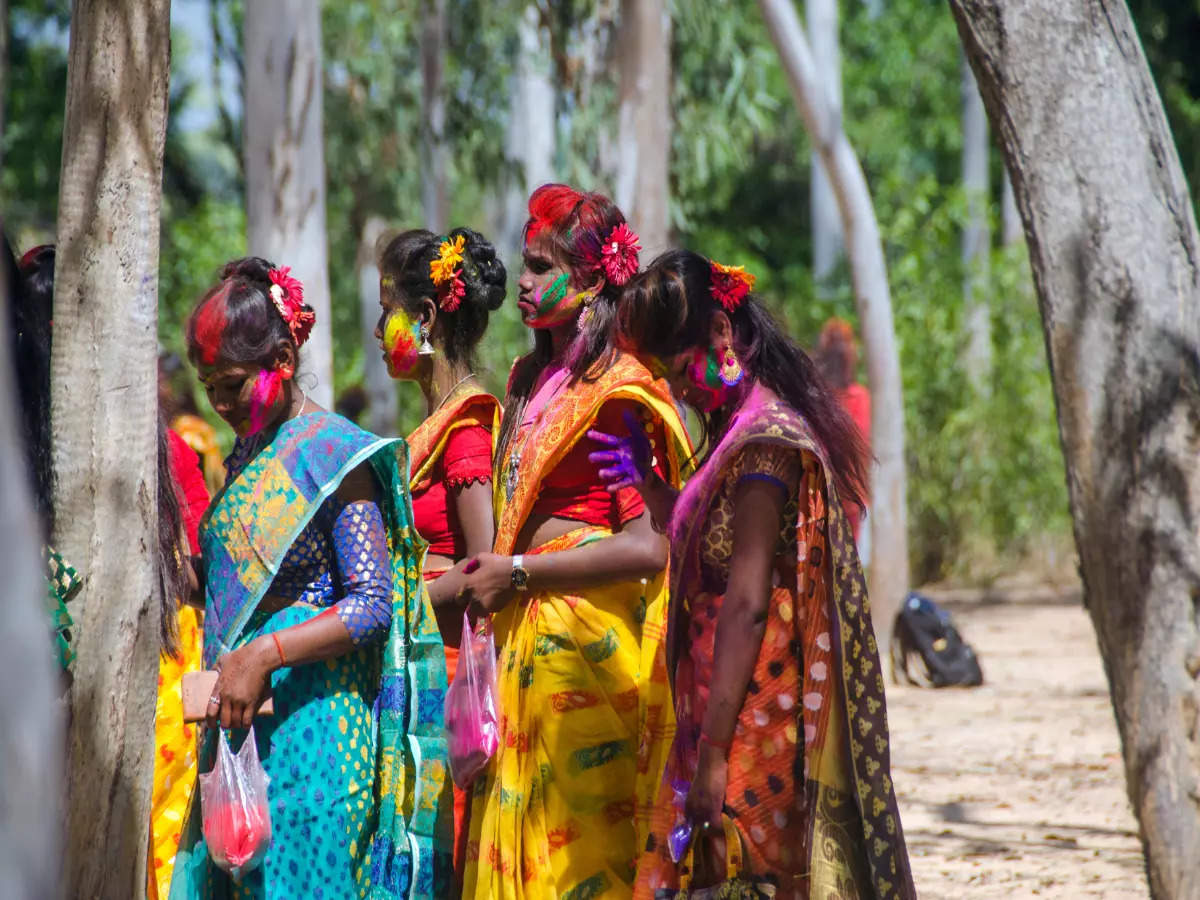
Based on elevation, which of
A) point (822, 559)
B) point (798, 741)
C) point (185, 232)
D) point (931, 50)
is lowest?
point (798, 741)

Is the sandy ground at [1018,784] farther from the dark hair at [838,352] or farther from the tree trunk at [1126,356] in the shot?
the tree trunk at [1126,356]

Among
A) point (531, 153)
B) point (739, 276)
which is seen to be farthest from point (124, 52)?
point (531, 153)

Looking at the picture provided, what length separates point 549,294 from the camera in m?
3.95

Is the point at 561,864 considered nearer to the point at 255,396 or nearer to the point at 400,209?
the point at 255,396

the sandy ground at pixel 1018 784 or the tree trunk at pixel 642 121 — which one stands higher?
the tree trunk at pixel 642 121

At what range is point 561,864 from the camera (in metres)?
3.71

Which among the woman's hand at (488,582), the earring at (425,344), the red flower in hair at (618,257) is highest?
the red flower in hair at (618,257)

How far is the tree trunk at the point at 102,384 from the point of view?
9.73 ft

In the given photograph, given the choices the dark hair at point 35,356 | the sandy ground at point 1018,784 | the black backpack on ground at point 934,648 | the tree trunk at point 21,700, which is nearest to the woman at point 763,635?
the dark hair at point 35,356

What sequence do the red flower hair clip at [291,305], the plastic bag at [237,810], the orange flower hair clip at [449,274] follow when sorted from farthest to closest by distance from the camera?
the orange flower hair clip at [449,274]
the red flower hair clip at [291,305]
the plastic bag at [237,810]

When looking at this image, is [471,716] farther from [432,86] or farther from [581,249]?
[432,86]

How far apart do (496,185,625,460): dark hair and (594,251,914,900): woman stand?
0.57 m

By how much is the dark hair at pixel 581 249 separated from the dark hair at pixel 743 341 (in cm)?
52

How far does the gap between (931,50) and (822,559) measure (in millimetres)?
29708
